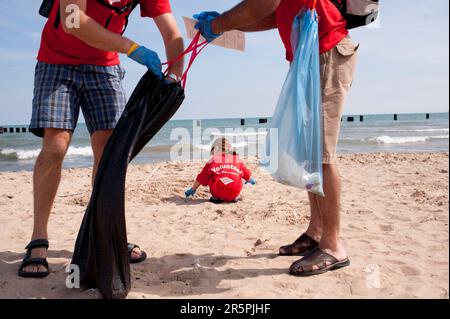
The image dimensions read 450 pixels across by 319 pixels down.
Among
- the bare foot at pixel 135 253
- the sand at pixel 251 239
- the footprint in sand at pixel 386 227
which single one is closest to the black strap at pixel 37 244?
the sand at pixel 251 239

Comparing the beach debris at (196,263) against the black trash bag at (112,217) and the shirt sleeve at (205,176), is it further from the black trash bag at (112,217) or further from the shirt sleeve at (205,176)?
the shirt sleeve at (205,176)

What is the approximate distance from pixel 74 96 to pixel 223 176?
215cm

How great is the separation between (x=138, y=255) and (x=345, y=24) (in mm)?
1938

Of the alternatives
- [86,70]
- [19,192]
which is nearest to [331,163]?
[86,70]

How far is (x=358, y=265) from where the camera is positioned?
2.40m

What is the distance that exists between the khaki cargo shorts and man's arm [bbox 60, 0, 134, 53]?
3.79 feet

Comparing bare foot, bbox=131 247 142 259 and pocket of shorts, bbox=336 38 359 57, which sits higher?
pocket of shorts, bbox=336 38 359 57

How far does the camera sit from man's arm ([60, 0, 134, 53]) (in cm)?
205

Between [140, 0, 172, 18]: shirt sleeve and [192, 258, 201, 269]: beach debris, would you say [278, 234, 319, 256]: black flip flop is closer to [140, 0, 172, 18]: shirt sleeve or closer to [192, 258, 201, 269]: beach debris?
[192, 258, 201, 269]: beach debris

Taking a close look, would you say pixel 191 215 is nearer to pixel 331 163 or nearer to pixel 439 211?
pixel 331 163

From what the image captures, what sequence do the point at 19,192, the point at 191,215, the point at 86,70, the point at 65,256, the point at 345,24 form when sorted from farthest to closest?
the point at 19,192 → the point at 191,215 → the point at 65,256 → the point at 86,70 → the point at 345,24

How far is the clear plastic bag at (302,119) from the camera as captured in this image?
6.95 ft

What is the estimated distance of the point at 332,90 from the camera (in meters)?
2.26

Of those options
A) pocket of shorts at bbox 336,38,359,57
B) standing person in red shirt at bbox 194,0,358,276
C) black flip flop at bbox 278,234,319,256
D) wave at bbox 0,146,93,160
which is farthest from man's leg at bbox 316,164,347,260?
wave at bbox 0,146,93,160
